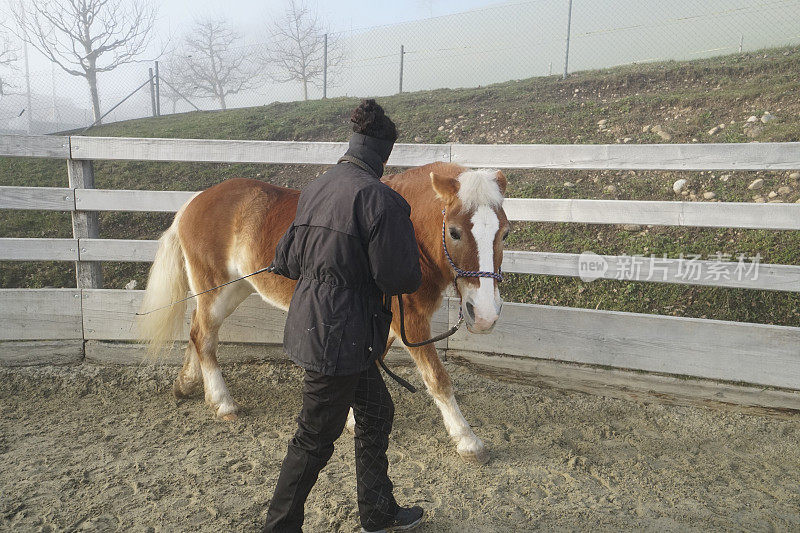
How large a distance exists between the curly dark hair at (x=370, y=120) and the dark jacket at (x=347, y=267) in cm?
19

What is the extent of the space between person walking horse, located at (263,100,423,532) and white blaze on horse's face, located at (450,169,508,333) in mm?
502

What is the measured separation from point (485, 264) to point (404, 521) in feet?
4.36

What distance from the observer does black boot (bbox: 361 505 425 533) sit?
102 inches

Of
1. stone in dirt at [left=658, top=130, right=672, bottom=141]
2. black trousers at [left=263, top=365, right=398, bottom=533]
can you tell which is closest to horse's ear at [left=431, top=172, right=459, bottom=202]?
black trousers at [left=263, top=365, right=398, bottom=533]

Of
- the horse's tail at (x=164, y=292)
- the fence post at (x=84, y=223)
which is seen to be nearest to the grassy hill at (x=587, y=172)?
the fence post at (x=84, y=223)

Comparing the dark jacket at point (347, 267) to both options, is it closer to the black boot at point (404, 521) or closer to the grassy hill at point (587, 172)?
the black boot at point (404, 521)

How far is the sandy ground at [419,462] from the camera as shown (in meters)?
2.73

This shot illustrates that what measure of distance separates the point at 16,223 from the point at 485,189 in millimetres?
6999

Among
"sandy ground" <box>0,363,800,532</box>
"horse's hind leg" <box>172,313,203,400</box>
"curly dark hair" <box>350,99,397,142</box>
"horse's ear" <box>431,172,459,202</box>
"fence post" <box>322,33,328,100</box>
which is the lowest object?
"sandy ground" <box>0,363,800,532</box>

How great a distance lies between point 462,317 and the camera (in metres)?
2.86

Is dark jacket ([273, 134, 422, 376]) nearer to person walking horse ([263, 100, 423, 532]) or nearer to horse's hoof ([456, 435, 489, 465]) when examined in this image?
person walking horse ([263, 100, 423, 532])

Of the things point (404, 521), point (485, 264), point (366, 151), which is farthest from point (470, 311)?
point (404, 521)

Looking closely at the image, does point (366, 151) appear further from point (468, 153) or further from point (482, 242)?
point (468, 153)

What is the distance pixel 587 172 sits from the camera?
22.7 ft
